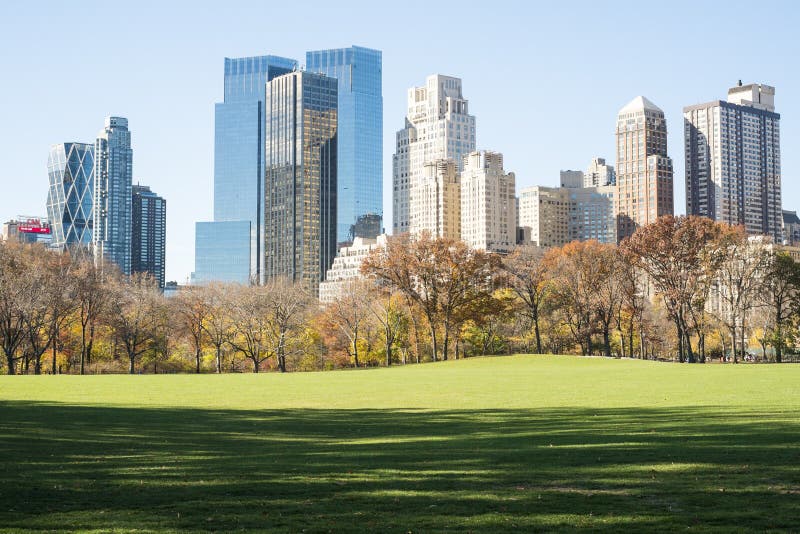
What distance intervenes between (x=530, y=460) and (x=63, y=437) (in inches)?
485

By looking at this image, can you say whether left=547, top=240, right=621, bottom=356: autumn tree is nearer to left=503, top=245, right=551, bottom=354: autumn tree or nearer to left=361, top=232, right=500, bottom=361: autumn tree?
left=503, top=245, right=551, bottom=354: autumn tree

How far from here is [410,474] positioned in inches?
668

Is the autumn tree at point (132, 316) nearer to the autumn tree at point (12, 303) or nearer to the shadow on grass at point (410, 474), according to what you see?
the autumn tree at point (12, 303)

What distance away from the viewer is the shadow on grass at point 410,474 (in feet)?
42.5

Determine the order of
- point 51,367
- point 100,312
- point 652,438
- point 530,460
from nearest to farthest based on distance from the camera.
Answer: point 530,460 < point 652,438 < point 100,312 < point 51,367

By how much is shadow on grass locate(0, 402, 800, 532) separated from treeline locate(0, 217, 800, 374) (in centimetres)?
7029

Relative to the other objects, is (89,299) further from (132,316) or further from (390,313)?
(390,313)

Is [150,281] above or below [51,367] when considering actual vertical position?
above

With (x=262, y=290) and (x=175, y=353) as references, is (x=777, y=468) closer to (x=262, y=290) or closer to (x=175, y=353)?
(x=262, y=290)

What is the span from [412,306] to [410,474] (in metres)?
91.7

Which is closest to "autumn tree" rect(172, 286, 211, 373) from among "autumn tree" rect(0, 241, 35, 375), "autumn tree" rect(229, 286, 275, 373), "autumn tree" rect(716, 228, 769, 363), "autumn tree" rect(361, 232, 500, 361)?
"autumn tree" rect(229, 286, 275, 373)

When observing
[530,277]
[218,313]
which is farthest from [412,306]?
[218,313]

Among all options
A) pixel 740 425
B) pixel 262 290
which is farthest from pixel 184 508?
pixel 262 290

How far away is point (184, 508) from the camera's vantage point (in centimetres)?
1386
